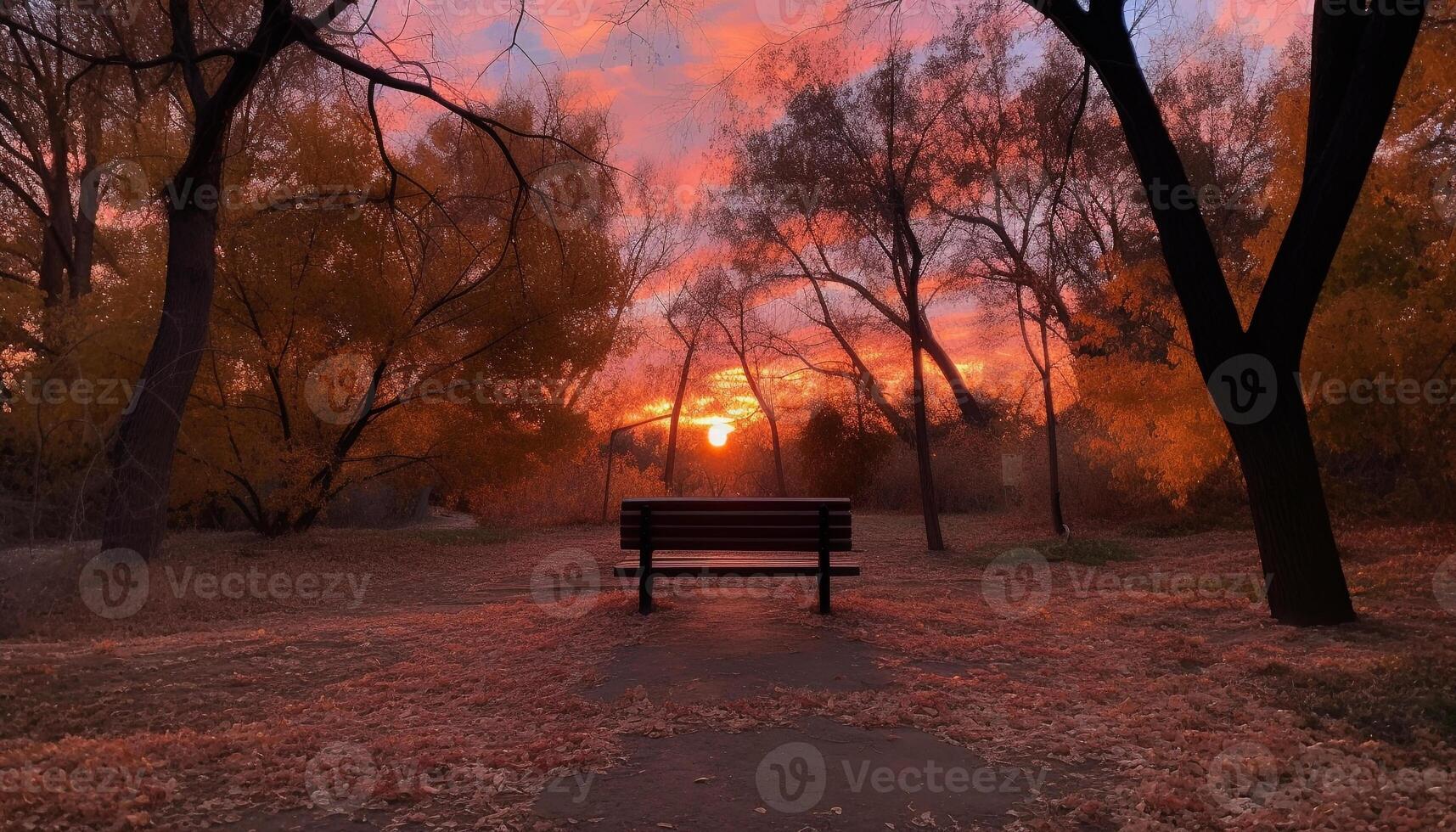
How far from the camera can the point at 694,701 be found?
4820mm

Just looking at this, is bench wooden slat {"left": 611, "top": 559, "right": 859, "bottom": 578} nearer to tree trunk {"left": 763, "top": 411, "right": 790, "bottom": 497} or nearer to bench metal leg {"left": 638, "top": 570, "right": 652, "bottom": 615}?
bench metal leg {"left": 638, "top": 570, "right": 652, "bottom": 615}

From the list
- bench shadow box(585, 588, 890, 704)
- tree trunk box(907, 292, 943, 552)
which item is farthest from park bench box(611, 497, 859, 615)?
tree trunk box(907, 292, 943, 552)

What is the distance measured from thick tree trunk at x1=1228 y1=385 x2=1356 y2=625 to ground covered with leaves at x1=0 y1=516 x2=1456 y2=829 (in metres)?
0.29

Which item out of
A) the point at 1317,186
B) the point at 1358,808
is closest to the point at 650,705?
the point at 1358,808

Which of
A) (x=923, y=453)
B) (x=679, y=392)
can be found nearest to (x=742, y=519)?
(x=923, y=453)

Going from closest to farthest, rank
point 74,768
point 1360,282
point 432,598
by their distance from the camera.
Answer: point 74,768 → point 432,598 → point 1360,282

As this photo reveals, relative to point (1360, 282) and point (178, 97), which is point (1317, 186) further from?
point (178, 97)

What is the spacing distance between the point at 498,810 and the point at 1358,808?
3288mm

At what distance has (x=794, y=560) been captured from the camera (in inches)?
278

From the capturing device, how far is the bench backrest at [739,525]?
6.87 meters

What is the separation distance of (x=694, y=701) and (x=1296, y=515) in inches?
193

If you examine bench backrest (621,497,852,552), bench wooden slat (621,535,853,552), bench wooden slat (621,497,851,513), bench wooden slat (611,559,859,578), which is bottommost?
bench wooden slat (611,559,859,578)

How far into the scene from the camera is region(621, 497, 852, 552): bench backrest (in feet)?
22.5

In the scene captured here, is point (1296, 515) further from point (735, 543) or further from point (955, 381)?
point (955, 381)
